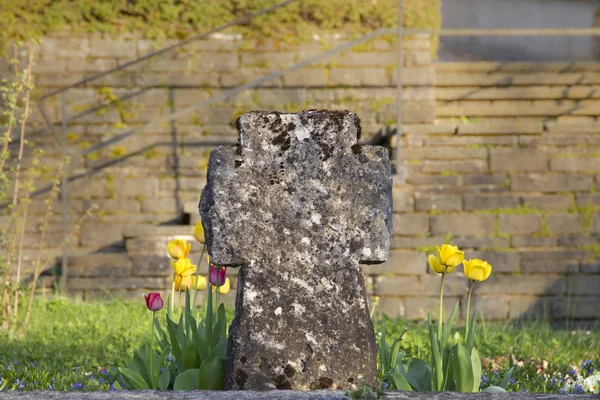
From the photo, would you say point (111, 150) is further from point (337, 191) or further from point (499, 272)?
point (337, 191)

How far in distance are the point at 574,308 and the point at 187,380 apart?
433 cm

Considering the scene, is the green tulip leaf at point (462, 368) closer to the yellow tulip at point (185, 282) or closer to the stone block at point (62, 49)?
the yellow tulip at point (185, 282)

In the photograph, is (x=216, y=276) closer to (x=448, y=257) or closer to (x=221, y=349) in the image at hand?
(x=221, y=349)

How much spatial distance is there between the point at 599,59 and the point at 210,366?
32.3ft

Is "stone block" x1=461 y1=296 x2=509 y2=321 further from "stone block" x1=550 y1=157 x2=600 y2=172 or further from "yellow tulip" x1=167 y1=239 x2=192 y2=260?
"yellow tulip" x1=167 y1=239 x2=192 y2=260

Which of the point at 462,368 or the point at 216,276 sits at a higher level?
the point at 216,276

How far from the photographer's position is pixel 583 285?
6598 mm

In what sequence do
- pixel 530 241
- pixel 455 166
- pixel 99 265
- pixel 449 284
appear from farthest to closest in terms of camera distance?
pixel 99 265, pixel 455 166, pixel 530 241, pixel 449 284

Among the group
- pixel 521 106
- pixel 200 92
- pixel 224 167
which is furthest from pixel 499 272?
pixel 224 167

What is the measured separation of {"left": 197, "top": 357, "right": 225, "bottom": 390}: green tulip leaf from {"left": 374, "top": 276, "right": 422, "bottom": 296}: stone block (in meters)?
3.70

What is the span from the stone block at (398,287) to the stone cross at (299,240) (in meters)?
3.67

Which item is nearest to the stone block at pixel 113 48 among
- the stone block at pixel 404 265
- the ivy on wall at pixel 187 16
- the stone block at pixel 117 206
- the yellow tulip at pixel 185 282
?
the ivy on wall at pixel 187 16

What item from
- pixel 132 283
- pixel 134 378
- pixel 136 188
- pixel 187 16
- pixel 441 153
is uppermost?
pixel 187 16

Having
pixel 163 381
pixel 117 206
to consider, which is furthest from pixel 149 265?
pixel 163 381
